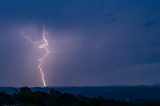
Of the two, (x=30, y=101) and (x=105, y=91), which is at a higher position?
(x=105, y=91)

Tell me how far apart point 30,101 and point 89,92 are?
7660 cm

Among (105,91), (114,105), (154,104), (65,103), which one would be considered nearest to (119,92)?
(105,91)

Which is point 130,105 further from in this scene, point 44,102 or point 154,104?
point 44,102

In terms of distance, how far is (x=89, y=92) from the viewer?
533 ft

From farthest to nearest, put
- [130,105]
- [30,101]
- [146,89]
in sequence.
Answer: [146,89] < [130,105] < [30,101]

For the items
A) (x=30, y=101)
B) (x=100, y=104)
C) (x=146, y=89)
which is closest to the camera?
(x=30, y=101)

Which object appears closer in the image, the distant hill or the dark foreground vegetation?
the dark foreground vegetation

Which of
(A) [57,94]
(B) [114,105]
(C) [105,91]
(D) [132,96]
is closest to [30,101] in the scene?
(A) [57,94]

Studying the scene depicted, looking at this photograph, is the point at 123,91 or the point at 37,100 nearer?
the point at 37,100

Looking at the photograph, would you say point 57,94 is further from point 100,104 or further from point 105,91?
point 105,91

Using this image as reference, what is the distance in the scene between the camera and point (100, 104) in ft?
337

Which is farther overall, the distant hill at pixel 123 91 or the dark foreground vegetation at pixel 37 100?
the distant hill at pixel 123 91

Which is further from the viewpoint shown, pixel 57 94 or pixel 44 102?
pixel 57 94

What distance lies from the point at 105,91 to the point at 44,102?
7826cm
